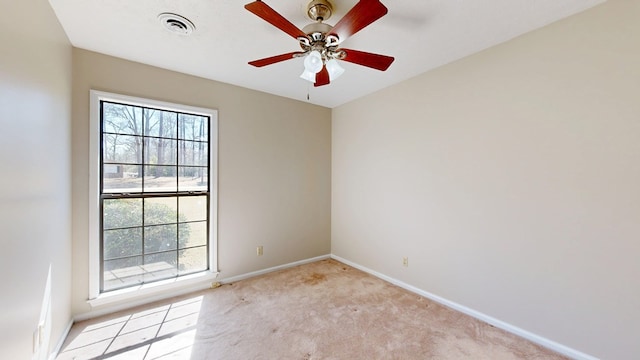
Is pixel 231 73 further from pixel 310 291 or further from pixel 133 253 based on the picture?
pixel 310 291

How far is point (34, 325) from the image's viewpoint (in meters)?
1.51

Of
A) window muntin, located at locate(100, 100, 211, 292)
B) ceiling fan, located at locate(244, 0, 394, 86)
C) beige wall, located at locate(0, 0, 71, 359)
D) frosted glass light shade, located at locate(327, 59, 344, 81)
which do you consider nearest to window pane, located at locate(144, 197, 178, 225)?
window muntin, located at locate(100, 100, 211, 292)

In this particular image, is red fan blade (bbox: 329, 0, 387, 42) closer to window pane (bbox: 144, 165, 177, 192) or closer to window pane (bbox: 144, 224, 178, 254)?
window pane (bbox: 144, 165, 177, 192)

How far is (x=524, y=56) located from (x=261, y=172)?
9.98ft

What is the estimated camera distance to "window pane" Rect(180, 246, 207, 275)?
2.97 metres

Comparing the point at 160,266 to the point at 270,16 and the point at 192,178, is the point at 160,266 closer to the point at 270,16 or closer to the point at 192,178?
the point at 192,178

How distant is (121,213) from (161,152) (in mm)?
748

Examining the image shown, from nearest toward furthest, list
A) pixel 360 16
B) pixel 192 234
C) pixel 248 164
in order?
pixel 360 16
pixel 192 234
pixel 248 164

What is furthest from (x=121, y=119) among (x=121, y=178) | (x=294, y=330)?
(x=294, y=330)

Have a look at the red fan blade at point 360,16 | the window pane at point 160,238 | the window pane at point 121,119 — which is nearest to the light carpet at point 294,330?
the window pane at point 160,238

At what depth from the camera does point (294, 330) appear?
2.22 m

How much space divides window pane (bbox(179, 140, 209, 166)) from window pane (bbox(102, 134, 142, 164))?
416 millimetres

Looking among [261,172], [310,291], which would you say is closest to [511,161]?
[310,291]

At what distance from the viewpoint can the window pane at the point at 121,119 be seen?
8.26ft
